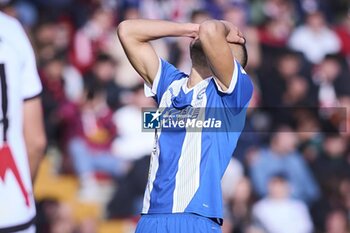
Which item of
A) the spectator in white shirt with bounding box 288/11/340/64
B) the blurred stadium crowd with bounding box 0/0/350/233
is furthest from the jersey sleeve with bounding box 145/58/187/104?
the spectator in white shirt with bounding box 288/11/340/64

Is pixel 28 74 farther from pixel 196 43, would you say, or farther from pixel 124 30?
pixel 124 30

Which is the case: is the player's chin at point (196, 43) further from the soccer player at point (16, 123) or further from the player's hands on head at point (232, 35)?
the soccer player at point (16, 123)

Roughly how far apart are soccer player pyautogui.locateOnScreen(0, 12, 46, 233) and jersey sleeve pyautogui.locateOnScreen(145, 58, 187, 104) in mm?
988

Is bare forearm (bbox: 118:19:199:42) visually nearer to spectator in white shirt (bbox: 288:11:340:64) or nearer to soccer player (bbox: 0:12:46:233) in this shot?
soccer player (bbox: 0:12:46:233)

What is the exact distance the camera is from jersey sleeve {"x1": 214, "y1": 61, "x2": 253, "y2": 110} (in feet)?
16.3

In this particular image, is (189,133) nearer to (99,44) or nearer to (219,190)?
(219,190)

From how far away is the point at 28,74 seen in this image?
4.49 m

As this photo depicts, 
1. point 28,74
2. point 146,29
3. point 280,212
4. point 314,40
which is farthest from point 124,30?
point 314,40

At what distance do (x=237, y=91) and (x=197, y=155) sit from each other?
377 millimetres

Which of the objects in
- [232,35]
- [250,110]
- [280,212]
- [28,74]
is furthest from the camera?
[250,110]

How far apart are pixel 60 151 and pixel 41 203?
5.10ft

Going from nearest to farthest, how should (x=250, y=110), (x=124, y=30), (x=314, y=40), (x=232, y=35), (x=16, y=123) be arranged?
(x=16, y=123), (x=232, y=35), (x=124, y=30), (x=250, y=110), (x=314, y=40)

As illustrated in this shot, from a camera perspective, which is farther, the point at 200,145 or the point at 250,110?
the point at 250,110

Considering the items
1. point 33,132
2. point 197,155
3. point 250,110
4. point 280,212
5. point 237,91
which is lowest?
point 280,212
